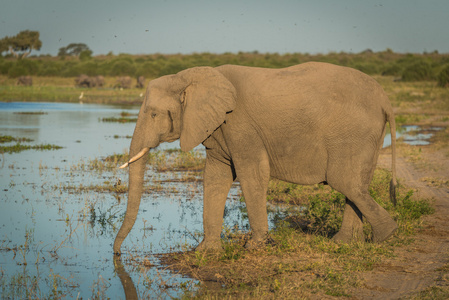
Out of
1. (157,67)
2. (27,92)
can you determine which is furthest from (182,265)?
(157,67)

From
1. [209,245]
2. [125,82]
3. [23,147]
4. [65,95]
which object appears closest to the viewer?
[209,245]

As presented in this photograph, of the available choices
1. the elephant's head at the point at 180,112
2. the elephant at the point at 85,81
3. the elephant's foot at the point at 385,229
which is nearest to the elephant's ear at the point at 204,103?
the elephant's head at the point at 180,112

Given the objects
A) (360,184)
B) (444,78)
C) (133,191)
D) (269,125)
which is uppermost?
(444,78)

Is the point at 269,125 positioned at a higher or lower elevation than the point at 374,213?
higher

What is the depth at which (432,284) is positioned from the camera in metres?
5.93

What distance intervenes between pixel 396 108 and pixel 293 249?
A: 27017 millimetres

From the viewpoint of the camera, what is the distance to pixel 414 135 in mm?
21953

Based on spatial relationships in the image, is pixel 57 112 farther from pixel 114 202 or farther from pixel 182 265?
pixel 182 265

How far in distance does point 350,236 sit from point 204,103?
8.10 ft

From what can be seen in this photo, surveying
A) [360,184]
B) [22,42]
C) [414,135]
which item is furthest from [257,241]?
[22,42]

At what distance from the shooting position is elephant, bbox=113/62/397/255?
681cm

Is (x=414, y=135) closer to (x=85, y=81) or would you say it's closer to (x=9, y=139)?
(x=9, y=139)

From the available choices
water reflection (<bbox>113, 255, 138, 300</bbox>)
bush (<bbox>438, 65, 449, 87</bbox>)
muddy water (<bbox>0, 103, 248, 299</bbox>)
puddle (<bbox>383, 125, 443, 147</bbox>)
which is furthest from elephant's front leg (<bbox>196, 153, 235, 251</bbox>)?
bush (<bbox>438, 65, 449, 87</bbox>)

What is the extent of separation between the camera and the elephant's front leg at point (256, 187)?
22.9 feet
